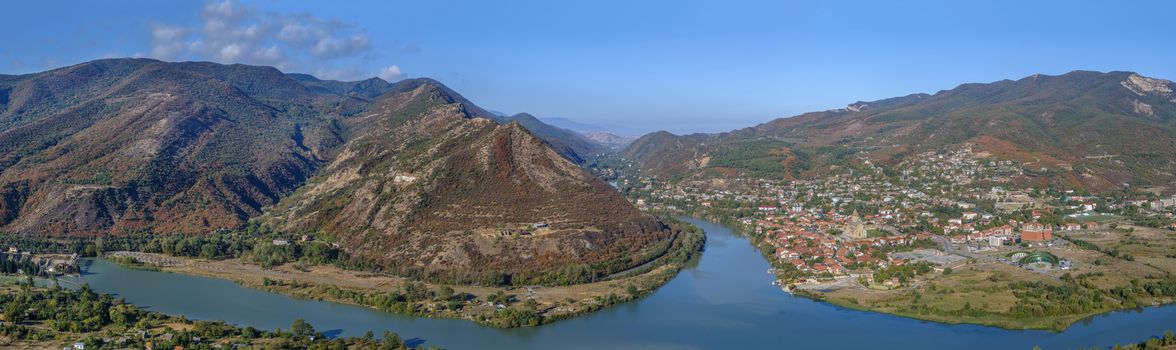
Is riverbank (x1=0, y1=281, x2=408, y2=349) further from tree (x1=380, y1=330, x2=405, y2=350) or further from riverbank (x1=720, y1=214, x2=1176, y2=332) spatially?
riverbank (x1=720, y1=214, x2=1176, y2=332)

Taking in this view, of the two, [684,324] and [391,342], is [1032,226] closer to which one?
[684,324]

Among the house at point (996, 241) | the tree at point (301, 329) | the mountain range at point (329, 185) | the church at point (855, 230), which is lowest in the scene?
the tree at point (301, 329)

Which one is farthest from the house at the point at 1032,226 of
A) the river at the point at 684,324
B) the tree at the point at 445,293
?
the tree at the point at 445,293

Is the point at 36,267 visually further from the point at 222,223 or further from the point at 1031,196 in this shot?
the point at 1031,196

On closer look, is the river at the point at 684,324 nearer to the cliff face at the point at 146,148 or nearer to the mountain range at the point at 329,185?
the mountain range at the point at 329,185

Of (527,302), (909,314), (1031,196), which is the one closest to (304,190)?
(527,302)

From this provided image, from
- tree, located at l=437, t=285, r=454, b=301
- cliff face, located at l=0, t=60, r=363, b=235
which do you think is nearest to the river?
tree, located at l=437, t=285, r=454, b=301
